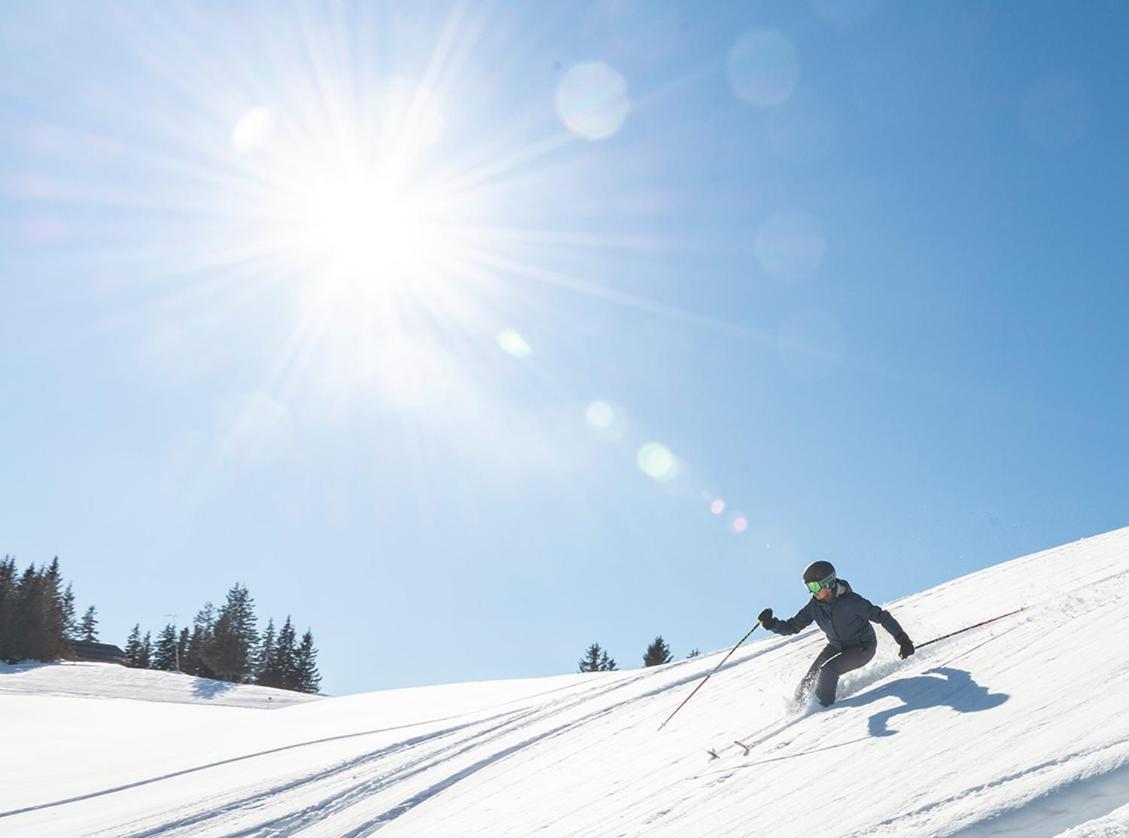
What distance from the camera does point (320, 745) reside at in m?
12.2

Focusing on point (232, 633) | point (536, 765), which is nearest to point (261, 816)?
point (536, 765)

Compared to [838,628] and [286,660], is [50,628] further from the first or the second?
[838,628]

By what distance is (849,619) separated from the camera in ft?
22.6

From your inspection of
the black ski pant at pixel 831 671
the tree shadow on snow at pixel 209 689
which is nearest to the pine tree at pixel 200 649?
the tree shadow on snow at pixel 209 689

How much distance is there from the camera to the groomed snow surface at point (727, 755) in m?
3.96

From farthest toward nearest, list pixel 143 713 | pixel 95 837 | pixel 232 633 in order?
pixel 232 633, pixel 143 713, pixel 95 837

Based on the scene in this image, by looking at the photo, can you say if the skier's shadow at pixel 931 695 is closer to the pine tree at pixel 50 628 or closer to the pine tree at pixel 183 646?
the pine tree at pixel 50 628

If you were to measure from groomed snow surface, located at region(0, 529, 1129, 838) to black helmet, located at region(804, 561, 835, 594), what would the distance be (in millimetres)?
926

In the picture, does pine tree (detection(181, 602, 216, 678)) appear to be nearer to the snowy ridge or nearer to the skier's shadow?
the snowy ridge

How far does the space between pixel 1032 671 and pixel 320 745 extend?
10.9 m

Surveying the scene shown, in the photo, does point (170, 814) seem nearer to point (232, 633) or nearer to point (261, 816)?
point (261, 816)

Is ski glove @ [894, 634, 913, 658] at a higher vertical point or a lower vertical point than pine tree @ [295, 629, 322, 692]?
lower

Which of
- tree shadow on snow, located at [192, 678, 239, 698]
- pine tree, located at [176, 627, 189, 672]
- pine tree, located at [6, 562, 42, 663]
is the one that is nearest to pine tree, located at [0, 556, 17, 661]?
pine tree, located at [6, 562, 42, 663]

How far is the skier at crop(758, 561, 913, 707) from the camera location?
22.0 ft
